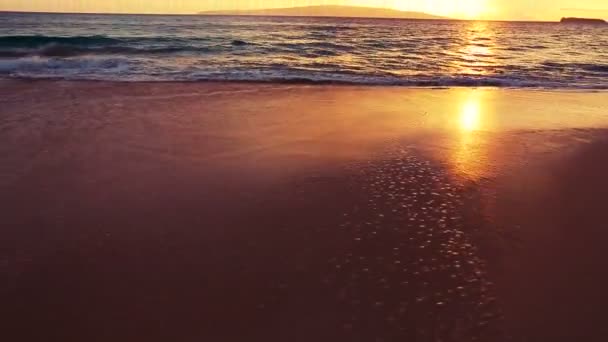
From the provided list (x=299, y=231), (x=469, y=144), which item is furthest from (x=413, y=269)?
(x=469, y=144)

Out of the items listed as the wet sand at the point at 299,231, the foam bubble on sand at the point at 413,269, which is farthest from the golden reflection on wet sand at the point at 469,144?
the foam bubble on sand at the point at 413,269

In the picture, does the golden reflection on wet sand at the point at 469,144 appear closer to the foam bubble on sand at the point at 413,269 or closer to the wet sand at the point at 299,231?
the wet sand at the point at 299,231

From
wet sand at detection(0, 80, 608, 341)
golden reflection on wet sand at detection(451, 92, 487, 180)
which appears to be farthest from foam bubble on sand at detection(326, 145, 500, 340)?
golden reflection on wet sand at detection(451, 92, 487, 180)

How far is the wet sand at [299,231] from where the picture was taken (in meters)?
2.82

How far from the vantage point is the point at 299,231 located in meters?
3.90

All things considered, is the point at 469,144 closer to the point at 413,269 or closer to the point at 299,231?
the point at 299,231

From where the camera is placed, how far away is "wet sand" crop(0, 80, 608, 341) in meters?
2.82

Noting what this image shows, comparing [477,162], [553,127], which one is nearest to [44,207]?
[477,162]

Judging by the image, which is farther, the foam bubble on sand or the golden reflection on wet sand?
the golden reflection on wet sand

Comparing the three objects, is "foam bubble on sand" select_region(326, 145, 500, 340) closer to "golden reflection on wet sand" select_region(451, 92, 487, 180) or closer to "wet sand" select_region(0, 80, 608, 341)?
"wet sand" select_region(0, 80, 608, 341)

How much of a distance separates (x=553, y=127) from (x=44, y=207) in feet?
24.5

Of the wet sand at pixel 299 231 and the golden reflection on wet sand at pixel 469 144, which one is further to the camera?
the golden reflection on wet sand at pixel 469 144

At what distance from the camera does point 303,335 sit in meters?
2.66

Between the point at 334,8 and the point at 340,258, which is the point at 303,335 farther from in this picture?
the point at 334,8
